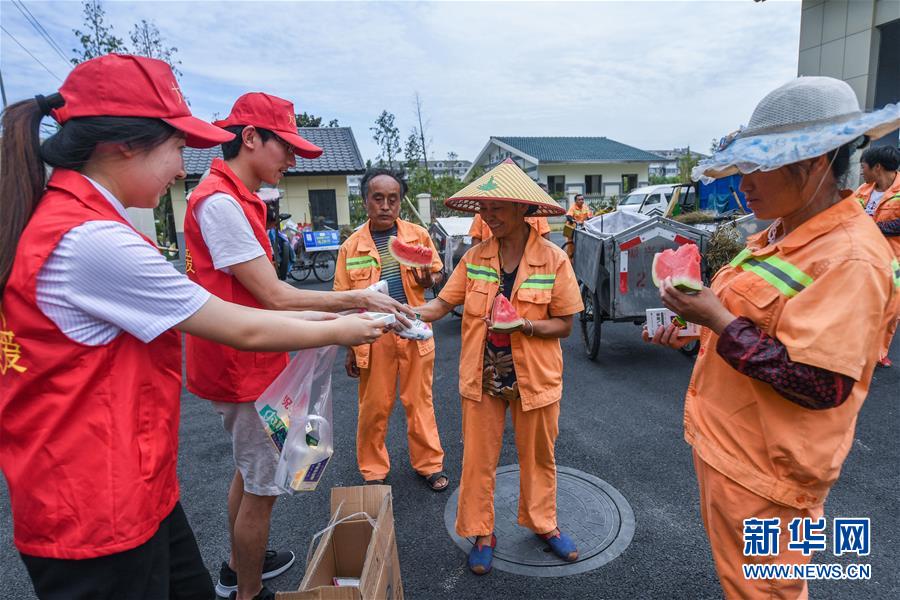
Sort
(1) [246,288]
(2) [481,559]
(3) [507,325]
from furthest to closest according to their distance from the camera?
1. (2) [481,559]
2. (3) [507,325]
3. (1) [246,288]

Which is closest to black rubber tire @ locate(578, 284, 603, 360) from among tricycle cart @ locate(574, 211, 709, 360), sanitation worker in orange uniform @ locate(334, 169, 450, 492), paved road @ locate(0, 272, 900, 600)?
tricycle cart @ locate(574, 211, 709, 360)

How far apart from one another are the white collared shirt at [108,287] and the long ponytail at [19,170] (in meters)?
0.15

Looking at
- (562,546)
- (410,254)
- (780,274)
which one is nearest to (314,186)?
(410,254)

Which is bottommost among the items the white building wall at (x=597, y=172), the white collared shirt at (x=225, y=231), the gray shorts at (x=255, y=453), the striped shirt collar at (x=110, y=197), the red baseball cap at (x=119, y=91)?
the gray shorts at (x=255, y=453)

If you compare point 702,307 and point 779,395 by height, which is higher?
point 702,307

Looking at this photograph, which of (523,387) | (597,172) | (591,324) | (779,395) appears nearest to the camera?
(779,395)

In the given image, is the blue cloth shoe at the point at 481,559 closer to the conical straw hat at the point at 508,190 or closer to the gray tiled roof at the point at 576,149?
the conical straw hat at the point at 508,190

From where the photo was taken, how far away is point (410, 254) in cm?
332

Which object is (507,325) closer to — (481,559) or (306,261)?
(481,559)

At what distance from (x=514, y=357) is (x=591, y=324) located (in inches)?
159

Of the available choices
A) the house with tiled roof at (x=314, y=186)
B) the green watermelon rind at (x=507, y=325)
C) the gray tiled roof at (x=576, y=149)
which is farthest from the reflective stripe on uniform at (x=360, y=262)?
the gray tiled roof at (x=576, y=149)

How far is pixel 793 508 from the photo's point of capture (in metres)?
1.49

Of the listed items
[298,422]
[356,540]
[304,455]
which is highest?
[298,422]

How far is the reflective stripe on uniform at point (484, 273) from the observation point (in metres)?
2.61
